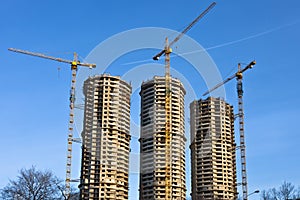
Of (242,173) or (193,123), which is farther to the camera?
(193,123)

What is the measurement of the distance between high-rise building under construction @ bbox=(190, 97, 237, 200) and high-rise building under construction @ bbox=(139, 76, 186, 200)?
625cm

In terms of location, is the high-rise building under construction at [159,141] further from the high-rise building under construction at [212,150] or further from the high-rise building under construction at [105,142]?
the high-rise building under construction at [212,150]

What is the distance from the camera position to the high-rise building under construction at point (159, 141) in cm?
6297

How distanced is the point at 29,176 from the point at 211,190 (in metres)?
39.2

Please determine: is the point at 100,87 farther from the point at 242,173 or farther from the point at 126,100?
the point at 242,173

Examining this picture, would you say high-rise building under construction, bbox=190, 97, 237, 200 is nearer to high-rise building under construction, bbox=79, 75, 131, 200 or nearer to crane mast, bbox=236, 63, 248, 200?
crane mast, bbox=236, 63, 248, 200

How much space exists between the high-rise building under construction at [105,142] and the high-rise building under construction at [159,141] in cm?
265

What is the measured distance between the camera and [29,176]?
123 feet

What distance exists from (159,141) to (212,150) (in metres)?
13.6

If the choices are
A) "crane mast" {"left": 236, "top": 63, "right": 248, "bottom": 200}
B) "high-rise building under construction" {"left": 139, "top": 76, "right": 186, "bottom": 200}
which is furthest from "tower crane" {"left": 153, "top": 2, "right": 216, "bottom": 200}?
"crane mast" {"left": 236, "top": 63, "right": 248, "bottom": 200}

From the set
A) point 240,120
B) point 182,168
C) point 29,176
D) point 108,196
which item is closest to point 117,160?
point 108,196

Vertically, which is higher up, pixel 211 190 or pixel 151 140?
pixel 151 140

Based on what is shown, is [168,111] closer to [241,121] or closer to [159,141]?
[159,141]

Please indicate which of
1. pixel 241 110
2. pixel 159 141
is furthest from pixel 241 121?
pixel 159 141
